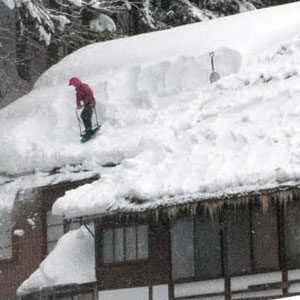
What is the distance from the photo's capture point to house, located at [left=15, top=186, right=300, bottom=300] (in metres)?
17.1

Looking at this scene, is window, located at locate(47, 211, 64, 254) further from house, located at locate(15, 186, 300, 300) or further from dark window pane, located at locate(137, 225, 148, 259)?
dark window pane, located at locate(137, 225, 148, 259)

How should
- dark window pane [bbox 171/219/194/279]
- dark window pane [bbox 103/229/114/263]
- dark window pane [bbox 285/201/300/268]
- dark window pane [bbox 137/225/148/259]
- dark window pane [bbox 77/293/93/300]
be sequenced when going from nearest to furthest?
dark window pane [bbox 285/201/300/268]
dark window pane [bbox 171/219/194/279]
dark window pane [bbox 137/225/148/259]
dark window pane [bbox 103/229/114/263]
dark window pane [bbox 77/293/93/300]

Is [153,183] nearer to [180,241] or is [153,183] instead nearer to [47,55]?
[180,241]

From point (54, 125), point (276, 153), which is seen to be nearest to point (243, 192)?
point (276, 153)

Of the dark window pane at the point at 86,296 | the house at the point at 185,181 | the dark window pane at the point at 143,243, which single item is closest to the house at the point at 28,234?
the house at the point at 185,181

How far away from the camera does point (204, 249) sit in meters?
18.0

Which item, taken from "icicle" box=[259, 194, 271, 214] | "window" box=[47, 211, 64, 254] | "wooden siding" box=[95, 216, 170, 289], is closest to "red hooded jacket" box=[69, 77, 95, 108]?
"window" box=[47, 211, 64, 254]

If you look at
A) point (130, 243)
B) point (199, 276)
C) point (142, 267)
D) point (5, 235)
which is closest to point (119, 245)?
point (130, 243)

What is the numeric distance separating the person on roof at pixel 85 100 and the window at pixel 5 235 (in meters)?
2.68

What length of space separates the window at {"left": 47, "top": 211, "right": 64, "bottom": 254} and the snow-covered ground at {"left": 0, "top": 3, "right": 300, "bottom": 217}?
1123 millimetres

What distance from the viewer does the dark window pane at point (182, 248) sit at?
1808cm

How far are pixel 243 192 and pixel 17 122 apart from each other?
27.4 feet

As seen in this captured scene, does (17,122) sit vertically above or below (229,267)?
above

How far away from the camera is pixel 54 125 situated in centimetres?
2297
